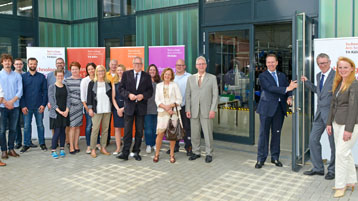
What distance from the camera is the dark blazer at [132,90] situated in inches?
226

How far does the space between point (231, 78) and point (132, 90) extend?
2.37 metres

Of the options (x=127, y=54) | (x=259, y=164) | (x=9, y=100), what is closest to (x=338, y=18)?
(x=259, y=164)

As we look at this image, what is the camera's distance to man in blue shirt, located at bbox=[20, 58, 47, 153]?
6465 millimetres

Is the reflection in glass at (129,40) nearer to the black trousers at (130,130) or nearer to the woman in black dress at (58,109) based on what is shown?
the woman in black dress at (58,109)

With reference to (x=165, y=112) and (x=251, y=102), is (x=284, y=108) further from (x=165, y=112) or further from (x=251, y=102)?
(x=165, y=112)

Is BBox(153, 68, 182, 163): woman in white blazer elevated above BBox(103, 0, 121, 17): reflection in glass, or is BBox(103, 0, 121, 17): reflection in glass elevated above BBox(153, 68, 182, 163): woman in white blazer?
BBox(103, 0, 121, 17): reflection in glass

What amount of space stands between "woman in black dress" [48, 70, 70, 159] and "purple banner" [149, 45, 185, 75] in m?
1.93

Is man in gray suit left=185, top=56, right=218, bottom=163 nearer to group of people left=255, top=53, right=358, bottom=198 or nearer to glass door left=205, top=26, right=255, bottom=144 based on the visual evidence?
group of people left=255, top=53, right=358, bottom=198

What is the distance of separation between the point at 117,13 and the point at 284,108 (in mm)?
5330

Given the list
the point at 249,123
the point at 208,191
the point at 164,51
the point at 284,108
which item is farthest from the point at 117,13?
the point at 208,191

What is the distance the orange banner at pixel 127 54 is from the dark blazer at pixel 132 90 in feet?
5.15

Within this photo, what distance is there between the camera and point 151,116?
6.46 meters

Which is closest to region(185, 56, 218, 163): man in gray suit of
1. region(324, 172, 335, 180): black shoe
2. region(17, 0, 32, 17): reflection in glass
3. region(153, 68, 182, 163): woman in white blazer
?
region(153, 68, 182, 163): woman in white blazer

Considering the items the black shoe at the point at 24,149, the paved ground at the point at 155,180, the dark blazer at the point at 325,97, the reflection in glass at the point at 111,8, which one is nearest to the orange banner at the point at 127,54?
the reflection in glass at the point at 111,8
